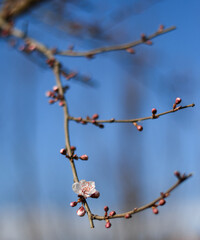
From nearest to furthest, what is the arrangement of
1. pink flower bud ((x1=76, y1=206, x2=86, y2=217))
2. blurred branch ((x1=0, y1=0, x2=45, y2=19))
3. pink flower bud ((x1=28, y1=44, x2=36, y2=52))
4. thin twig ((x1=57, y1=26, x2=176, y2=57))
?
pink flower bud ((x1=76, y1=206, x2=86, y2=217)) < thin twig ((x1=57, y1=26, x2=176, y2=57)) < pink flower bud ((x1=28, y1=44, x2=36, y2=52)) < blurred branch ((x1=0, y1=0, x2=45, y2=19))

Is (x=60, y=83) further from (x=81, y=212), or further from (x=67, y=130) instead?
(x=81, y=212)

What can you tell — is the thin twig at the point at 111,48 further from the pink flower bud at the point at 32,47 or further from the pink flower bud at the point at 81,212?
the pink flower bud at the point at 81,212

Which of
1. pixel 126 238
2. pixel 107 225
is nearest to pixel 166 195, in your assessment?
pixel 107 225

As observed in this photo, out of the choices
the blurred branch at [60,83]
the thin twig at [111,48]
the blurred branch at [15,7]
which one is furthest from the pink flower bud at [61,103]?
the blurred branch at [15,7]

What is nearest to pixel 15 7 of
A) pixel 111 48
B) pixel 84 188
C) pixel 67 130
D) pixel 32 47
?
pixel 32 47

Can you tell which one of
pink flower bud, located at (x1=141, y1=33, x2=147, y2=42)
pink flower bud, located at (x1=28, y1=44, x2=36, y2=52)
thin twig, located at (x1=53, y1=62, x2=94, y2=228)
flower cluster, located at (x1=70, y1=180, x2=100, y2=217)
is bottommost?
flower cluster, located at (x1=70, y1=180, x2=100, y2=217)

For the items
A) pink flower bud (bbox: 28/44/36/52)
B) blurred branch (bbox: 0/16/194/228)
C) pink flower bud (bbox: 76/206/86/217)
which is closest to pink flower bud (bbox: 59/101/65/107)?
blurred branch (bbox: 0/16/194/228)

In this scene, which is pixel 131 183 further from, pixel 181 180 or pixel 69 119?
pixel 181 180

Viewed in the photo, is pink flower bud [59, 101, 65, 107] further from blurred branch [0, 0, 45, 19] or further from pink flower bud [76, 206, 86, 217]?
blurred branch [0, 0, 45, 19]
